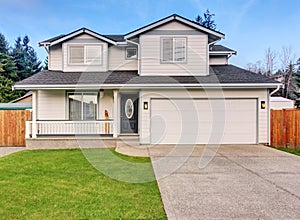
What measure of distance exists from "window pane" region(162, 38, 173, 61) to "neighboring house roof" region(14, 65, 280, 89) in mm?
1067

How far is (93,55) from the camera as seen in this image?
1430 cm

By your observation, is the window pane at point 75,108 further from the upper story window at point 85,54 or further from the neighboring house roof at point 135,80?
the upper story window at point 85,54

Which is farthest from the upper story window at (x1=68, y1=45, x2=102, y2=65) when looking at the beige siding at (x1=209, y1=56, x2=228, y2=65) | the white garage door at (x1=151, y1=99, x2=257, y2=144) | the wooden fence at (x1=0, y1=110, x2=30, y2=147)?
the beige siding at (x1=209, y1=56, x2=228, y2=65)

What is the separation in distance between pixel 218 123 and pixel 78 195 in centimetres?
863

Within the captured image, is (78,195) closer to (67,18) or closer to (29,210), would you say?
(29,210)

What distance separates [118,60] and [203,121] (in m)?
5.95

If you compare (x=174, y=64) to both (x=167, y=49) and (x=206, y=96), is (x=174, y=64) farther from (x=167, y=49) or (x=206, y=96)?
(x=206, y=96)

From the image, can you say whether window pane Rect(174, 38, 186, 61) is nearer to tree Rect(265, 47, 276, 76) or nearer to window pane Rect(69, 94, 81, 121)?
window pane Rect(69, 94, 81, 121)

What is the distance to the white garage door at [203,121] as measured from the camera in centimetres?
1236

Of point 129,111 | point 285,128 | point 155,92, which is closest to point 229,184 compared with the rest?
point 155,92

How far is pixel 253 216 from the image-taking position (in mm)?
4238

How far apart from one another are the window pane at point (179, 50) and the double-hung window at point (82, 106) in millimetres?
4684

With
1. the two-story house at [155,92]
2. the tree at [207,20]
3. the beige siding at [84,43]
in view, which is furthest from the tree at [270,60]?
the beige siding at [84,43]

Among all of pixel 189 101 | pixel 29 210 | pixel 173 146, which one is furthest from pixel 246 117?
pixel 29 210
